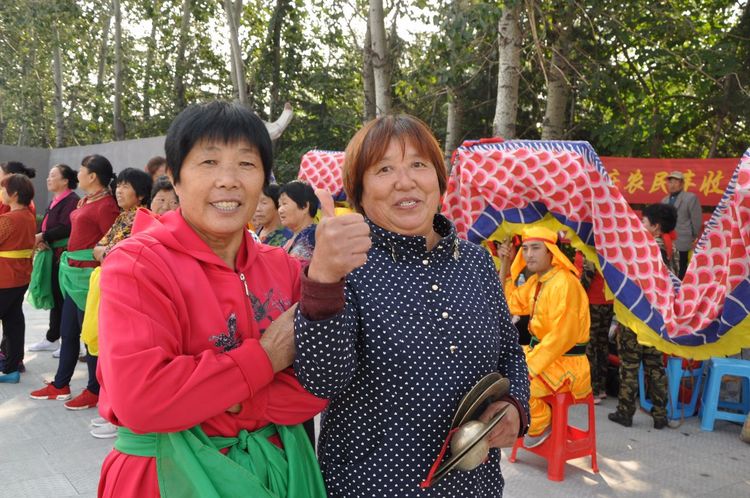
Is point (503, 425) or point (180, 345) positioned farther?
point (503, 425)

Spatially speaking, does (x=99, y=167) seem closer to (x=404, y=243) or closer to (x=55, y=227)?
(x=55, y=227)

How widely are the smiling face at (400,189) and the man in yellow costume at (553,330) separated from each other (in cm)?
227

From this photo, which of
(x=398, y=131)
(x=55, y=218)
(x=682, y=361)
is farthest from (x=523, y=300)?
(x=55, y=218)

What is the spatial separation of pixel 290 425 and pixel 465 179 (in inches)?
110

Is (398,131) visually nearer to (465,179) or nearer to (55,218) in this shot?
(465,179)

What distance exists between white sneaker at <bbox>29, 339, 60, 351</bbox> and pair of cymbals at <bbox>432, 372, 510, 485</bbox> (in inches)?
226

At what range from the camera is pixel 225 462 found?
3.99 ft

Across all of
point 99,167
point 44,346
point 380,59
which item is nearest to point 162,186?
point 99,167

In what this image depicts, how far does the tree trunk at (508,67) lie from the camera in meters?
5.64

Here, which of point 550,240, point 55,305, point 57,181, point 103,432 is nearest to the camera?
point 550,240

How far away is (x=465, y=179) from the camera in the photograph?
12.9 feet

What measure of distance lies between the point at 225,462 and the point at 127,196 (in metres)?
3.20

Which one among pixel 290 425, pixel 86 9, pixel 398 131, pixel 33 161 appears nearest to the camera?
pixel 290 425

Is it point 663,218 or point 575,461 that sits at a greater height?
point 663,218
